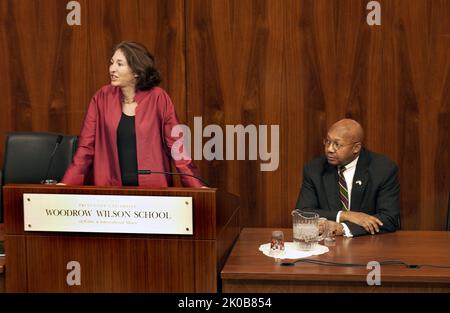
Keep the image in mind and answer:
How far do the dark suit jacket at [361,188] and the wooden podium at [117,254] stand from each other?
41.1 inches

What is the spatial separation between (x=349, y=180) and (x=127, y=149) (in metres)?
1.11

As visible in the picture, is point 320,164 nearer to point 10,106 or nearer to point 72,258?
point 72,258

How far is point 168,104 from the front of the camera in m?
3.35

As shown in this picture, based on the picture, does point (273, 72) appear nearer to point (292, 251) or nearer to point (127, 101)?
point (127, 101)

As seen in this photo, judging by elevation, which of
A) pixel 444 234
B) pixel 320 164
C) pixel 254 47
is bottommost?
pixel 444 234

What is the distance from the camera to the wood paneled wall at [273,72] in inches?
160

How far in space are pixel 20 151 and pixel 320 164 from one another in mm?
1598

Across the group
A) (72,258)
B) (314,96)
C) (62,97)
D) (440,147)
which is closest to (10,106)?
(62,97)

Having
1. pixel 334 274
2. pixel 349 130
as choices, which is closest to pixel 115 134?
pixel 349 130

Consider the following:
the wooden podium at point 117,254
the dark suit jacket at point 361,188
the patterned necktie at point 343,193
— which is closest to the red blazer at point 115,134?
the dark suit jacket at point 361,188

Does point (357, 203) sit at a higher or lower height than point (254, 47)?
lower

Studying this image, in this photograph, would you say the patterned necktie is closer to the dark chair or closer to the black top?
the black top

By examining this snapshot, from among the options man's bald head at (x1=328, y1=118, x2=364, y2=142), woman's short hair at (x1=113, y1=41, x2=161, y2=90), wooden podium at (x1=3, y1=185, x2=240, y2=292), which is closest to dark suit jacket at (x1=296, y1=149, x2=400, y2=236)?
man's bald head at (x1=328, y1=118, x2=364, y2=142)

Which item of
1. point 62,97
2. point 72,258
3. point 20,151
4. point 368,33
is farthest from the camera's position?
point 62,97
